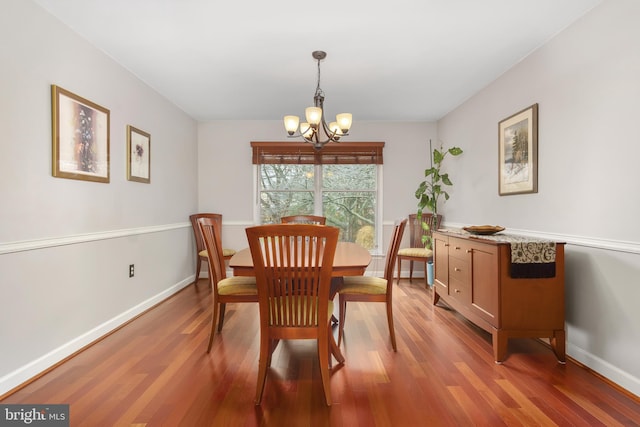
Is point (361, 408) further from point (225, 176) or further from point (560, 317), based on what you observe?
point (225, 176)

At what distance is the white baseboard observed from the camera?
6.73 feet

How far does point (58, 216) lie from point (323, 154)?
3469 mm

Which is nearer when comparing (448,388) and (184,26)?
(448,388)

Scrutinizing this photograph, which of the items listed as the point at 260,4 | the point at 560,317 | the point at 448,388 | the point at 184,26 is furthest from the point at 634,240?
the point at 184,26

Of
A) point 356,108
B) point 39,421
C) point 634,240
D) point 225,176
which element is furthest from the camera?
point 225,176

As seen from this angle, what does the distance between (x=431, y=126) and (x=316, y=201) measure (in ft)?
6.81

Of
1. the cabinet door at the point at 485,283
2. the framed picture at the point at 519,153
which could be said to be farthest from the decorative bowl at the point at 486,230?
the framed picture at the point at 519,153

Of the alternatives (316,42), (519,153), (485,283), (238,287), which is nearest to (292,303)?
(238,287)

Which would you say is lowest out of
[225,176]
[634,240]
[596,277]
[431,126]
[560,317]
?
[560,317]

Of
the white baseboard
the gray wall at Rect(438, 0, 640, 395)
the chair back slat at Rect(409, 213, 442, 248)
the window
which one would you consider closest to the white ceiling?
the gray wall at Rect(438, 0, 640, 395)

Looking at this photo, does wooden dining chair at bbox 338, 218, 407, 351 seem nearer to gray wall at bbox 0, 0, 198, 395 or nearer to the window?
gray wall at bbox 0, 0, 198, 395

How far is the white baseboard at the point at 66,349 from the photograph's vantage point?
2.05 meters

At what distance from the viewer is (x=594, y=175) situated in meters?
2.32

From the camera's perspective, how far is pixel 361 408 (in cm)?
184
